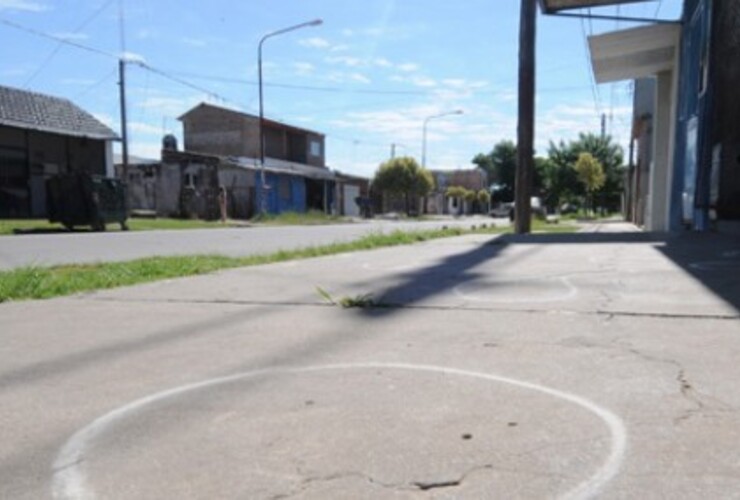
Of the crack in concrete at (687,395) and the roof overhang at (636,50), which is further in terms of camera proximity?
the roof overhang at (636,50)

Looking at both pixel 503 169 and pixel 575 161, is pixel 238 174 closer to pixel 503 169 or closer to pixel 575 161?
pixel 575 161

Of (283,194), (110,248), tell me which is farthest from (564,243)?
(283,194)

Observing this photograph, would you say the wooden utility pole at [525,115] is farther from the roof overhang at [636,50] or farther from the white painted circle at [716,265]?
the white painted circle at [716,265]

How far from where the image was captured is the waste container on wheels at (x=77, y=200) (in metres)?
23.8

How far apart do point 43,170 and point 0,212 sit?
3.13 m

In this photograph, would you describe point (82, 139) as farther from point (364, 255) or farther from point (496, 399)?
point (496, 399)

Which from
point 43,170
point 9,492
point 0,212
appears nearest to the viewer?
point 9,492

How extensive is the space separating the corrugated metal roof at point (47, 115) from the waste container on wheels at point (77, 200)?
5846mm

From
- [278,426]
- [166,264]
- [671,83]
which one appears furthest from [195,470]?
[671,83]

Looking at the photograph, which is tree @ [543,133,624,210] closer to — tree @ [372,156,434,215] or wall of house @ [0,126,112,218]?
tree @ [372,156,434,215]

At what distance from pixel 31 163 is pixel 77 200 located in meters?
7.92

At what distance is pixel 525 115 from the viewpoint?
18484 mm

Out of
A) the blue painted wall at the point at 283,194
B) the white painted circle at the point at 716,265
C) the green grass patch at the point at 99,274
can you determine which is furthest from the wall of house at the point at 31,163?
the white painted circle at the point at 716,265

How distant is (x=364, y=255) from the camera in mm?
12773
